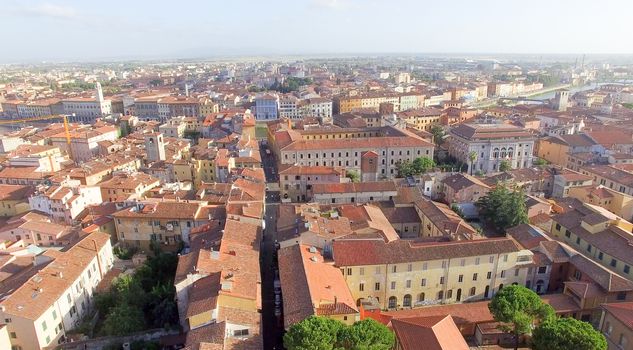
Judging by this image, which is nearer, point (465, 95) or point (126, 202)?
point (126, 202)

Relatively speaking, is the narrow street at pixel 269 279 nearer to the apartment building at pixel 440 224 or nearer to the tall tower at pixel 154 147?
the apartment building at pixel 440 224

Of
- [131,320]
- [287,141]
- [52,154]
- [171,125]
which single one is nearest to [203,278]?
[131,320]

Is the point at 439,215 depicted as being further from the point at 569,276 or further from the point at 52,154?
the point at 52,154

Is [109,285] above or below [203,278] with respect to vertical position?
below

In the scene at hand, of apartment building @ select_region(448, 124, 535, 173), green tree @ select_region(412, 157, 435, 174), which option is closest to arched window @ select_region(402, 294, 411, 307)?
green tree @ select_region(412, 157, 435, 174)

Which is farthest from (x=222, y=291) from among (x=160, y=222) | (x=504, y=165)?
(x=504, y=165)

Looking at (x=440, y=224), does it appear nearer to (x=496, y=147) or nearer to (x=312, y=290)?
(x=312, y=290)
